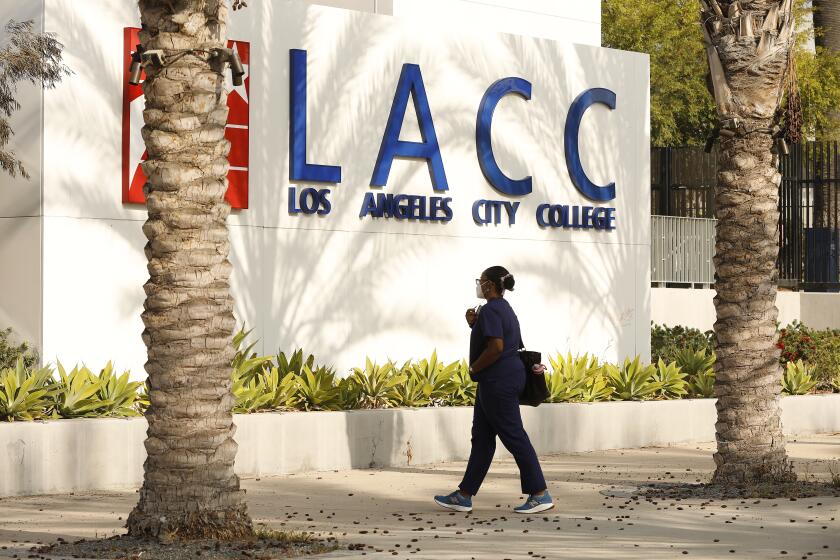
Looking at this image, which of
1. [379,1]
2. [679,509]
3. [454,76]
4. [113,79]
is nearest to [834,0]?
[379,1]

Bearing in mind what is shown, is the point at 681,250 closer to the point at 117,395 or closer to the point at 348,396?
the point at 348,396

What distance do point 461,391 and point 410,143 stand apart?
11.4 feet

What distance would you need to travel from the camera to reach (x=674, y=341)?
2241 cm

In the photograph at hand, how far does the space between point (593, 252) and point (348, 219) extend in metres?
4.10

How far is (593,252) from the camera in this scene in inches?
781

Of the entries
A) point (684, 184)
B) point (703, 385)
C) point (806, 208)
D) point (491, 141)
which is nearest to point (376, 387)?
point (491, 141)

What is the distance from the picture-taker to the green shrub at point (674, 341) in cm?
2167

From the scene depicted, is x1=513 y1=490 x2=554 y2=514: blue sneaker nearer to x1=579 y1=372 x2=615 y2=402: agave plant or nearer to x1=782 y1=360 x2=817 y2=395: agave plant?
x1=579 y1=372 x2=615 y2=402: agave plant

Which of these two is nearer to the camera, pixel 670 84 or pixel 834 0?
pixel 834 0

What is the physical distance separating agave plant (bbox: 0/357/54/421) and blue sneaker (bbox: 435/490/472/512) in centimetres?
371

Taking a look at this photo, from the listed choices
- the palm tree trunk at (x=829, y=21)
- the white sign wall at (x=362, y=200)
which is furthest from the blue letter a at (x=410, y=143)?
the palm tree trunk at (x=829, y=21)

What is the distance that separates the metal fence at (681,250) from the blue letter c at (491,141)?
8318 millimetres

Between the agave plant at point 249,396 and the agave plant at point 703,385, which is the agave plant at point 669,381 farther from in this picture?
the agave plant at point 249,396

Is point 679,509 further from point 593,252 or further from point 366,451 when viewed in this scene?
point 593,252
